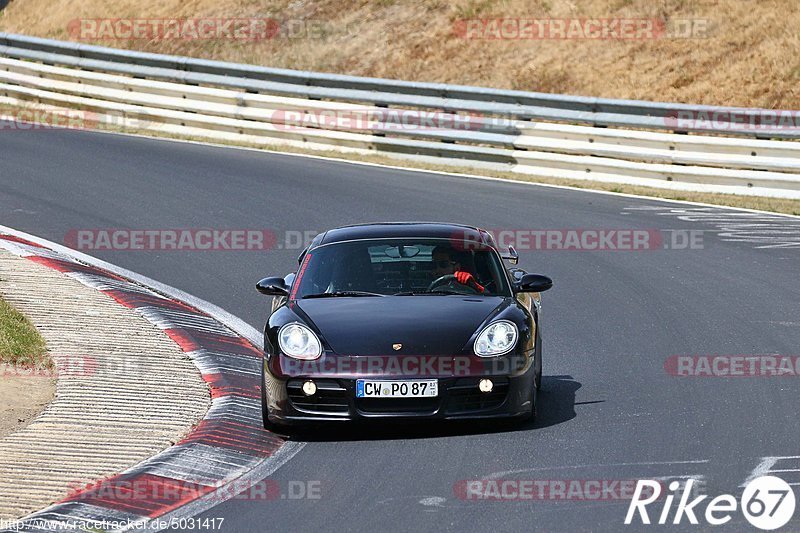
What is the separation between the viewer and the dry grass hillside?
2239 cm

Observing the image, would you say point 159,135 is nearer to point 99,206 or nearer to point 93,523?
point 99,206

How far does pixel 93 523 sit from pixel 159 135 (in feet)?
55.1

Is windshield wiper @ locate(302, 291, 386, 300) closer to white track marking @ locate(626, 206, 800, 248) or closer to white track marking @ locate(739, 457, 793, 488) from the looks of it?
white track marking @ locate(739, 457, 793, 488)

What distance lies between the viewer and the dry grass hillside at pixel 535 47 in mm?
22391

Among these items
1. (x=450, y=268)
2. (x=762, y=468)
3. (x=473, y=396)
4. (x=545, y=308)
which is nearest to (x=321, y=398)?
(x=473, y=396)

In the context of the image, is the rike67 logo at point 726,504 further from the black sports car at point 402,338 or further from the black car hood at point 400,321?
the black car hood at point 400,321

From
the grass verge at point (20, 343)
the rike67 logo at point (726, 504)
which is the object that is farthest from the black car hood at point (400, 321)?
the grass verge at point (20, 343)

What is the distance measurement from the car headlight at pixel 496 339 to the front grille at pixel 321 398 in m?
0.90

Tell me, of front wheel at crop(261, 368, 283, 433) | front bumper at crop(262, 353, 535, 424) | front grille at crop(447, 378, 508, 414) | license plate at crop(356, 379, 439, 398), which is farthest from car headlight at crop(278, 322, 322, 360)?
front grille at crop(447, 378, 508, 414)

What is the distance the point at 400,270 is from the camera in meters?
9.67

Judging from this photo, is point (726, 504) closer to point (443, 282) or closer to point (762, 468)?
point (762, 468)

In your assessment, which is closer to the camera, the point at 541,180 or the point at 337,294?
the point at 337,294

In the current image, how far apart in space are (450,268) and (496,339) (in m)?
1.09

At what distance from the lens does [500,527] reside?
6.57 metres
